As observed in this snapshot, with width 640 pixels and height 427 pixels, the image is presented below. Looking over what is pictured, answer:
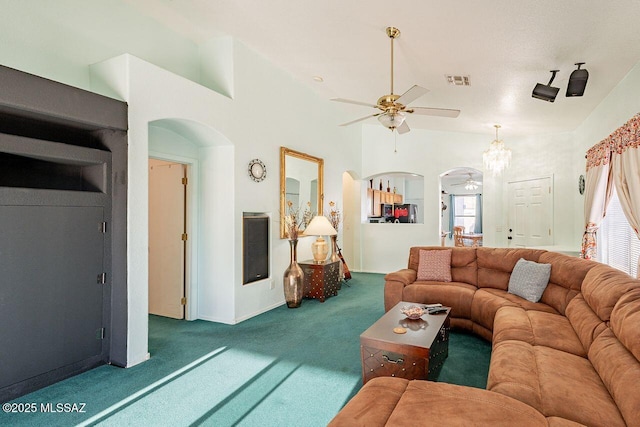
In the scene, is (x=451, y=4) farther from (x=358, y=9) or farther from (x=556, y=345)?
(x=556, y=345)

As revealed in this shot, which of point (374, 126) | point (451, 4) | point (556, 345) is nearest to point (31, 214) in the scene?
point (451, 4)

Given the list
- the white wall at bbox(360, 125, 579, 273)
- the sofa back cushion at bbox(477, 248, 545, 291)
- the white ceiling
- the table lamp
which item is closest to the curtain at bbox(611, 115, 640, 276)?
the white ceiling

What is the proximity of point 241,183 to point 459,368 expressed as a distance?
3177 millimetres

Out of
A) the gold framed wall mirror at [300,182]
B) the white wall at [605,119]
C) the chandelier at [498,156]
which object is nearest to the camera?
the white wall at [605,119]

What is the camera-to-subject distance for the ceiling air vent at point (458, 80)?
4038 mm

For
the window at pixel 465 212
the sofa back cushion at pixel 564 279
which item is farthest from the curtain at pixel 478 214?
the sofa back cushion at pixel 564 279

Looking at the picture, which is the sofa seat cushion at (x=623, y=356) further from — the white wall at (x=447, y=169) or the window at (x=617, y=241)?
the white wall at (x=447, y=169)

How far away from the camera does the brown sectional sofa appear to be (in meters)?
1.54

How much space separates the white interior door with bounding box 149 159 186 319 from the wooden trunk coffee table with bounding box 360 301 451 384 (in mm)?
2892

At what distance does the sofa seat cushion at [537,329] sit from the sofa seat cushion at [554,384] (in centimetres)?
13

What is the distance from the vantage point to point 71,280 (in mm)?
2902

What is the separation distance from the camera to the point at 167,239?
4.68 metres

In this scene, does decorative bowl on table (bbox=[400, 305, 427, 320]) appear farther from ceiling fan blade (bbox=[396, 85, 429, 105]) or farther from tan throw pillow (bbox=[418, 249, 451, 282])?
ceiling fan blade (bbox=[396, 85, 429, 105])

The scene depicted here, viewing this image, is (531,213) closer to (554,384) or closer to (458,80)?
(458,80)
